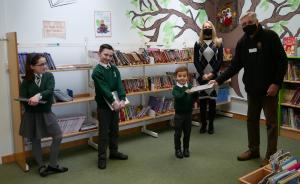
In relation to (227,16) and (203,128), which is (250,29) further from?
(227,16)

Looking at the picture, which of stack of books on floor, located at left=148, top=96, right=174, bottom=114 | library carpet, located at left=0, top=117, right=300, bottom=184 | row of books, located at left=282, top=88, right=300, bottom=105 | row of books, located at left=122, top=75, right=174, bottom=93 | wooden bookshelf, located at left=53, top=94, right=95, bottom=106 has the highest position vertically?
row of books, located at left=122, top=75, right=174, bottom=93

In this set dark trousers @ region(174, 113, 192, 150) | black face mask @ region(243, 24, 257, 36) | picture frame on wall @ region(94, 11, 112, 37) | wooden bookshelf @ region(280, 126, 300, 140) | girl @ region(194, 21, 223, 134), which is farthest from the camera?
girl @ region(194, 21, 223, 134)

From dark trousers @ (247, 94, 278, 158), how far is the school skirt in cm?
231

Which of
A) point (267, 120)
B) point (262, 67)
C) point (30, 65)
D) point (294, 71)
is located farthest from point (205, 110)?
point (30, 65)

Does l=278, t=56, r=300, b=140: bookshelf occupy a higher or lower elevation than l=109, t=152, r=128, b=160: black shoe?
higher

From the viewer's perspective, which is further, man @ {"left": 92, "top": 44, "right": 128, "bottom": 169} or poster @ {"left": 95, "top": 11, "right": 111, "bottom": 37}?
poster @ {"left": 95, "top": 11, "right": 111, "bottom": 37}

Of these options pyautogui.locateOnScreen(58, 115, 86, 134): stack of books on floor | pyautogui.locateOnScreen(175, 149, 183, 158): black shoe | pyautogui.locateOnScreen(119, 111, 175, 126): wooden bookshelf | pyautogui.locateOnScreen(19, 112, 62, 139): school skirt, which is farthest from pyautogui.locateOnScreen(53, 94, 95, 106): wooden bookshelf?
pyautogui.locateOnScreen(175, 149, 183, 158): black shoe

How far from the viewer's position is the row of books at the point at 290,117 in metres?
4.67

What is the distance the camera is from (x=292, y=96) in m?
4.71

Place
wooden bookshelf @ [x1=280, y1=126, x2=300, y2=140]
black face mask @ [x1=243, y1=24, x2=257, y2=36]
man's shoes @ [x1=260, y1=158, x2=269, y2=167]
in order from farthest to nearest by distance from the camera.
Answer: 1. wooden bookshelf @ [x1=280, y1=126, x2=300, y2=140]
2. man's shoes @ [x1=260, y1=158, x2=269, y2=167]
3. black face mask @ [x1=243, y1=24, x2=257, y2=36]

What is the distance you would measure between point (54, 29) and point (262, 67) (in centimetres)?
271

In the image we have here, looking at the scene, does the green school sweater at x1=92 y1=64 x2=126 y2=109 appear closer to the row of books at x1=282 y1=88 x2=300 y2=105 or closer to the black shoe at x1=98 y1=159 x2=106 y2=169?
the black shoe at x1=98 y1=159 x2=106 y2=169

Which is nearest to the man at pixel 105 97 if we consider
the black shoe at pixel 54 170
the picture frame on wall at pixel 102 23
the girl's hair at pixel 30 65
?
the black shoe at pixel 54 170

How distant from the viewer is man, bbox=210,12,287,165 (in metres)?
3.35
